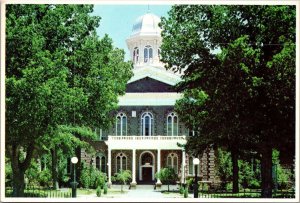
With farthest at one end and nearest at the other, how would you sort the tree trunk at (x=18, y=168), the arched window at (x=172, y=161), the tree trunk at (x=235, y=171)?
the arched window at (x=172, y=161) → the tree trunk at (x=235, y=171) → the tree trunk at (x=18, y=168)

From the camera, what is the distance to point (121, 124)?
20.4m

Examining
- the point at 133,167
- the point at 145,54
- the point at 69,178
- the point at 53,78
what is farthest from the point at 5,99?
the point at 145,54

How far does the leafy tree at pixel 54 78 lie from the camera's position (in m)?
17.4

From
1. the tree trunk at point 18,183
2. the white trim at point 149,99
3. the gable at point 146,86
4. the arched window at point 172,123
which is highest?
the gable at point 146,86

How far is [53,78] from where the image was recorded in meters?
17.8

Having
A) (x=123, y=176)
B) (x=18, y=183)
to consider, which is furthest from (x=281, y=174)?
(x=18, y=183)

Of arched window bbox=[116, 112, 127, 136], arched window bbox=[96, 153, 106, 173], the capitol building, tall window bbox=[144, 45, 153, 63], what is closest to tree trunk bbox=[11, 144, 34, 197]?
the capitol building

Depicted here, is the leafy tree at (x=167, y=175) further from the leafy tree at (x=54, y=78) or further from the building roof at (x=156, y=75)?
the building roof at (x=156, y=75)

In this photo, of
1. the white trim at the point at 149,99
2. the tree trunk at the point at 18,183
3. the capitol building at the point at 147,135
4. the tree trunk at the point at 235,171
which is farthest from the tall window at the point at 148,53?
the tree trunk at the point at 18,183

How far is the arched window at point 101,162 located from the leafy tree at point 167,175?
1.65 meters

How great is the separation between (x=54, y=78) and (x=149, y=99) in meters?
3.51

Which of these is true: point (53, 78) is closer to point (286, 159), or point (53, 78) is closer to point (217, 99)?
point (217, 99)

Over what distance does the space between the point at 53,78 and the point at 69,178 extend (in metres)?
2.66

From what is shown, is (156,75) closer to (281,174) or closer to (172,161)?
(172,161)
